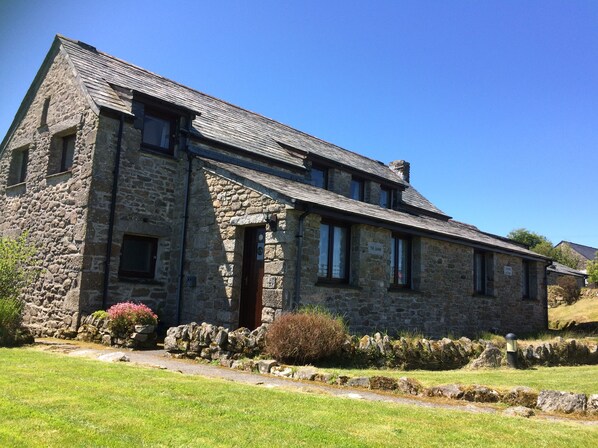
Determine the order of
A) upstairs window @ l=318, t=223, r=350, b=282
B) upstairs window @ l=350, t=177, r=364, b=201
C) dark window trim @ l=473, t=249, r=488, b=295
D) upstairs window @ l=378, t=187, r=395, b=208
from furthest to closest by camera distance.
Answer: upstairs window @ l=378, t=187, r=395, b=208 < upstairs window @ l=350, t=177, r=364, b=201 < dark window trim @ l=473, t=249, r=488, b=295 < upstairs window @ l=318, t=223, r=350, b=282

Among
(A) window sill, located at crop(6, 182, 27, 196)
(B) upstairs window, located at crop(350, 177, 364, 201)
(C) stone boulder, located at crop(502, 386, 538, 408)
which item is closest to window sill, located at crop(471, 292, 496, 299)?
(B) upstairs window, located at crop(350, 177, 364, 201)

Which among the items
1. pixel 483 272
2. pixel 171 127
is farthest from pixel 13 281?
pixel 483 272

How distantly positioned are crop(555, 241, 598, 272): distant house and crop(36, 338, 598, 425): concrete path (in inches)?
2326

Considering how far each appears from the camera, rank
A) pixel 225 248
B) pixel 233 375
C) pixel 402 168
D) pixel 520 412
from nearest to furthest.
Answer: pixel 520 412 → pixel 233 375 → pixel 225 248 → pixel 402 168

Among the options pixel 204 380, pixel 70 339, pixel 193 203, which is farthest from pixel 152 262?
pixel 204 380

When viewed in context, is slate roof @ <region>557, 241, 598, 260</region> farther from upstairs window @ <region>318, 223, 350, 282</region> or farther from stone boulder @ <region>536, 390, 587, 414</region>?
stone boulder @ <region>536, 390, 587, 414</region>

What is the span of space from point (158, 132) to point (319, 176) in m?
6.32

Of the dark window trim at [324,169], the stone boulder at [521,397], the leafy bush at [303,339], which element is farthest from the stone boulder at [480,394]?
the dark window trim at [324,169]

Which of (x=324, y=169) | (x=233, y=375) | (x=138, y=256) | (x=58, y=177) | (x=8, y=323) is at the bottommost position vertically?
(x=233, y=375)

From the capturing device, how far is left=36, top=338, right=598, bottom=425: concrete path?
627 centimetres

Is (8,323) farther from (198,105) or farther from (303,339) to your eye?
(198,105)

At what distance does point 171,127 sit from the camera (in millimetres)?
14711

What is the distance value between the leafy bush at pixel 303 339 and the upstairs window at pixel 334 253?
121 inches

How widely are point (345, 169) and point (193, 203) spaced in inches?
272
